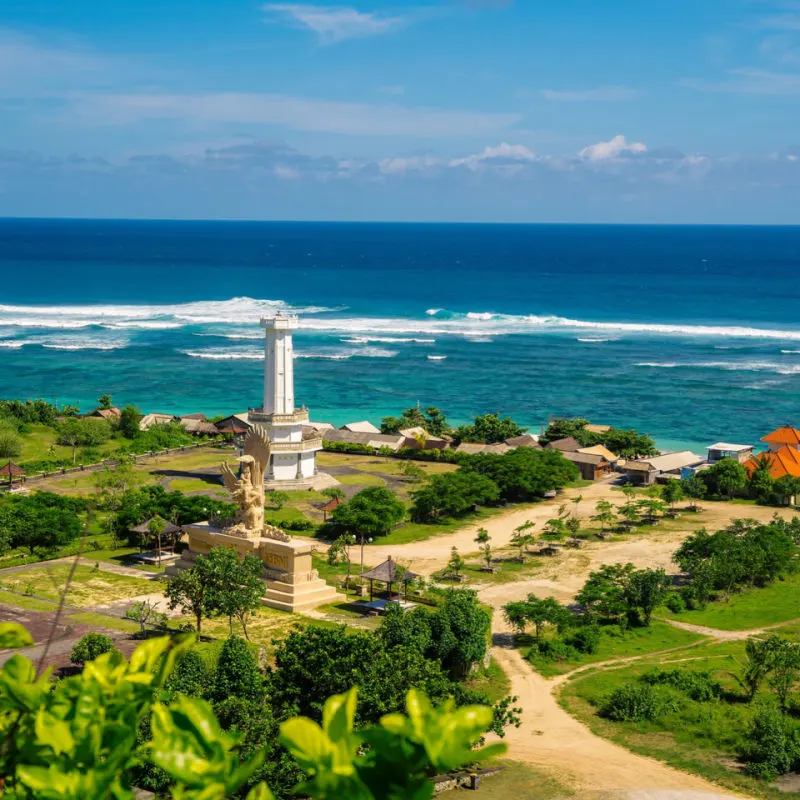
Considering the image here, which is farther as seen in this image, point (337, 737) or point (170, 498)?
point (170, 498)

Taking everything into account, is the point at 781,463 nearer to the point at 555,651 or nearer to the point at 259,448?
the point at 555,651

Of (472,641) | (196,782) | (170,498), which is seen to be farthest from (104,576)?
(196,782)

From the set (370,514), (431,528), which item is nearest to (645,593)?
(370,514)

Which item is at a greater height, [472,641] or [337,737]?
[337,737]

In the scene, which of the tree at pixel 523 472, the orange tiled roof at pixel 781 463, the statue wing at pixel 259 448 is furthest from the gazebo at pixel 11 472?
the orange tiled roof at pixel 781 463

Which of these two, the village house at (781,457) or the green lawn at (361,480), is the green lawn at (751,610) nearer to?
the village house at (781,457)

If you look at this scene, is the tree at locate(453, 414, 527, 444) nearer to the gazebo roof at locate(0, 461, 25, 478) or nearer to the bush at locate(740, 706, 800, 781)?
the gazebo roof at locate(0, 461, 25, 478)

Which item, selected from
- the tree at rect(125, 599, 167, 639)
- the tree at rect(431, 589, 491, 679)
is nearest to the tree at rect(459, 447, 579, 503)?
the tree at rect(431, 589, 491, 679)

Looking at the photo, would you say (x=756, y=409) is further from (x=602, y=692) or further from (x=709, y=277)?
(x=709, y=277)
